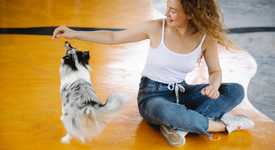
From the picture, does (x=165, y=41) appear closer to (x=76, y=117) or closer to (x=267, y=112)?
(x=76, y=117)

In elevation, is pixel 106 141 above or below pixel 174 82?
below

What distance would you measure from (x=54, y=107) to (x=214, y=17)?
0.93 meters

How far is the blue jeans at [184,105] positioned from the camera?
2.26m

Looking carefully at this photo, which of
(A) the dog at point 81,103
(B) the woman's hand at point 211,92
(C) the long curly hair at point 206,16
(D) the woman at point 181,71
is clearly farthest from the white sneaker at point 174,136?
(C) the long curly hair at point 206,16

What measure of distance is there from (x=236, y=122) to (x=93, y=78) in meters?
0.90

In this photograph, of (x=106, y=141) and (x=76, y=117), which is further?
(x=106, y=141)

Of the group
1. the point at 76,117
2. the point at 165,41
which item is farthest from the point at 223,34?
the point at 76,117

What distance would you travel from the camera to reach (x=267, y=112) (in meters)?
2.70

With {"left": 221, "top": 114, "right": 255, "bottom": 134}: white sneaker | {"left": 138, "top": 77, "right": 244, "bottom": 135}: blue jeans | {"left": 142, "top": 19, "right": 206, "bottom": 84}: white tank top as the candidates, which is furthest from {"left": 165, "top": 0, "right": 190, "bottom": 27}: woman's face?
{"left": 221, "top": 114, "right": 255, "bottom": 134}: white sneaker

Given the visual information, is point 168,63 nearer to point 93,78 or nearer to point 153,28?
point 153,28

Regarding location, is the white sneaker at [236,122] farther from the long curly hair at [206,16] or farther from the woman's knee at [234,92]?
the long curly hair at [206,16]

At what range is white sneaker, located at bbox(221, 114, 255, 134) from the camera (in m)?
2.43

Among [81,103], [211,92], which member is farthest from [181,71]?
[81,103]

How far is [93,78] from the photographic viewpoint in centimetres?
294
